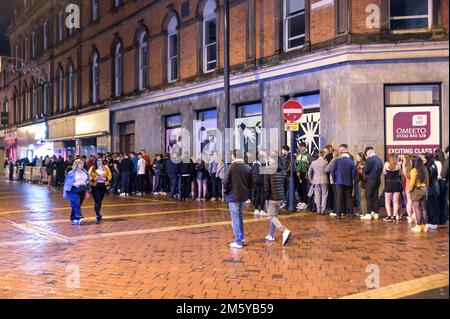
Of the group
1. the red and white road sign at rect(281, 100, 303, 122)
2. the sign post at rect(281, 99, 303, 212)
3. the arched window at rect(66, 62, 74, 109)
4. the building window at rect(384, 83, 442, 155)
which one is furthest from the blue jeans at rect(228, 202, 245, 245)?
the arched window at rect(66, 62, 74, 109)

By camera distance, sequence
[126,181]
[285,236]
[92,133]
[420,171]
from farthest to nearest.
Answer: [92,133], [126,181], [420,171], [285,236]

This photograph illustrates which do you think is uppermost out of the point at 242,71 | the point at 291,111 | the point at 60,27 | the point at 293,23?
the point at 60,27

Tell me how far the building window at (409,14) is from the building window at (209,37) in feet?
26.0

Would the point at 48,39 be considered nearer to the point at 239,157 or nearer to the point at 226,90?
the point at 226,90

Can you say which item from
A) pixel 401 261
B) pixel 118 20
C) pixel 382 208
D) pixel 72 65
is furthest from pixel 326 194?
pixel 72 65

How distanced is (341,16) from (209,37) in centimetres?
749

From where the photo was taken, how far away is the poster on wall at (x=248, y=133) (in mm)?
18484

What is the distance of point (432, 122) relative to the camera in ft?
47.4

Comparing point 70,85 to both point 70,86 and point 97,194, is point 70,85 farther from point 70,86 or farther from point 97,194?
point 97,194

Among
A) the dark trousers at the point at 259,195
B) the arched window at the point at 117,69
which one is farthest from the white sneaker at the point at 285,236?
the arched window at the point at 117,69

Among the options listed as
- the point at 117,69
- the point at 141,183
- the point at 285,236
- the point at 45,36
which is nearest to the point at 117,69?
the point at 117,69

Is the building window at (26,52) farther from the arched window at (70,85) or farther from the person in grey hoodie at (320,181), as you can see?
the person in grey hoodie at (320,181)

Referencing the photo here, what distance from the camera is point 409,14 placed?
1495 centimetres
